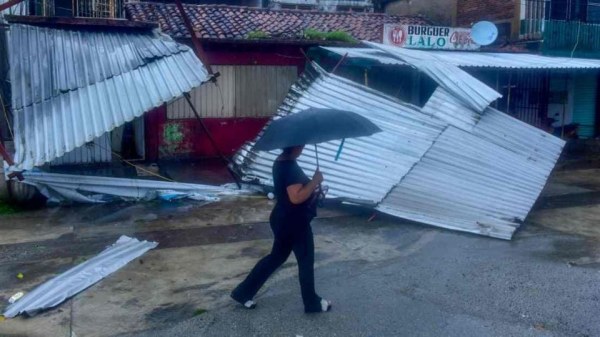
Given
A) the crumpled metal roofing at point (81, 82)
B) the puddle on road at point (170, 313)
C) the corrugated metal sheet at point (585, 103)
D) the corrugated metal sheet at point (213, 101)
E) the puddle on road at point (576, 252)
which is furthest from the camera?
the corrugated metal sheet at point (585, 103)

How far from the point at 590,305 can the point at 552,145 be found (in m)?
4.45

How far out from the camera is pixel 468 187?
8695 mm

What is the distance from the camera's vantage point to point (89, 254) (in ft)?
23.6

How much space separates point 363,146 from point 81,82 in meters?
4.17

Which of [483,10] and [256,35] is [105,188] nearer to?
[256,35]

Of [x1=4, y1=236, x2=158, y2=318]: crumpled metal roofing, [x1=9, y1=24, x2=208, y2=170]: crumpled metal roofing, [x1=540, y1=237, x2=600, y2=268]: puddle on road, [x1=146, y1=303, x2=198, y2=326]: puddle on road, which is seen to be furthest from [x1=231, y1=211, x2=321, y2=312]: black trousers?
[x1=9, y1=24, x2=208, y2=170]: crumpled metal roofing

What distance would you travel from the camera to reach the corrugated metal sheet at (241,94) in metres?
14.0

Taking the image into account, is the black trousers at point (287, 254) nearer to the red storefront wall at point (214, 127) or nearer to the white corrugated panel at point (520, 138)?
the white corrugated panel at point (520, 138)

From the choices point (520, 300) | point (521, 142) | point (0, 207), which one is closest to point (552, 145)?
point (521, 142)

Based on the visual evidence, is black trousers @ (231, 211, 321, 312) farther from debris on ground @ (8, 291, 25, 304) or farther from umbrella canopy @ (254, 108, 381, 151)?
debris on ground @ (8, 291, 25, 304)

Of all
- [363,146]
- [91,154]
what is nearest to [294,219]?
[363,146]

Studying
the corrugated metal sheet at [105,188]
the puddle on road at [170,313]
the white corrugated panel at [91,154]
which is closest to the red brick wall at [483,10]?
the corrugated metal sheet at [105,188]

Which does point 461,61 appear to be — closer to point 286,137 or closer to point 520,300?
point 520,300

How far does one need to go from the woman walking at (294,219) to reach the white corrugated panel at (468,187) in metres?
3.54
